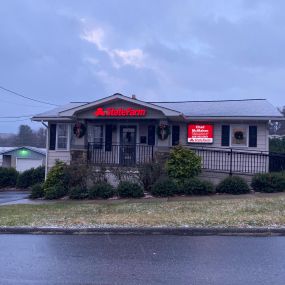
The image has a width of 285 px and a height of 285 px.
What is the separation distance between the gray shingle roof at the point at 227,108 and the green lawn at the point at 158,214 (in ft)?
21.4

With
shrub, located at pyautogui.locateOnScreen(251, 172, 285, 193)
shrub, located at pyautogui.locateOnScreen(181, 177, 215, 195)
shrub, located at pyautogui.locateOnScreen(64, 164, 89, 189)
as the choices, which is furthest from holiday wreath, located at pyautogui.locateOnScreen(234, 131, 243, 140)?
shrub, located at pyautogui.locateOnScreen(64, 164, 89, 189)

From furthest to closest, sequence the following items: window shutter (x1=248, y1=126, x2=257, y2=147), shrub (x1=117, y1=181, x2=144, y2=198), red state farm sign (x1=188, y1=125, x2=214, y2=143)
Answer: red state farm sign (x1=188, y1=125, x2=214, y2=143) < window shutter (x1=248, y1=126, x2=257, y2=147) < shrub (x1=117, y1=181, x2=144, y2=198)

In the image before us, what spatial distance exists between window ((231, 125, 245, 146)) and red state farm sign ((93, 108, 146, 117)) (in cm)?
438

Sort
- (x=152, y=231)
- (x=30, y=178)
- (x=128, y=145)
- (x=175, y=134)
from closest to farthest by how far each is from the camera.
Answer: (x=152, y=231), (x=128, y=145), (x=175, y=134), (x=30, y=178)

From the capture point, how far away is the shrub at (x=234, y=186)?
18.8m

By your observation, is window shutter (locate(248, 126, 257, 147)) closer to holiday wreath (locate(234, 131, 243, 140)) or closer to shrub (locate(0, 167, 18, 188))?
holiday wreath (locate(234, 131, 243, 140))

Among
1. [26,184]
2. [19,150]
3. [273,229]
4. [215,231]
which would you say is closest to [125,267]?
[215,231]

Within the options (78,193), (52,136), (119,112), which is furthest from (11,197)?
(119,112)

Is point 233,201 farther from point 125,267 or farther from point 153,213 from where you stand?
point 125,267

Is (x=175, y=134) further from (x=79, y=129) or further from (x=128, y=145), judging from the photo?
(x=79, y=129)

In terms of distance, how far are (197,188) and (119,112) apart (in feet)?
19.3

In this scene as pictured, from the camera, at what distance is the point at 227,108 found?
24.7 metres

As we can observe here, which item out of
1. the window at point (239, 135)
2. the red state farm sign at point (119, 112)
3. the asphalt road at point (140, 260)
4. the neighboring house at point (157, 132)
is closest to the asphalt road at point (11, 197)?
the neighboring house at point (157, 132)

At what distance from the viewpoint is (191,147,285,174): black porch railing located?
861 inches
